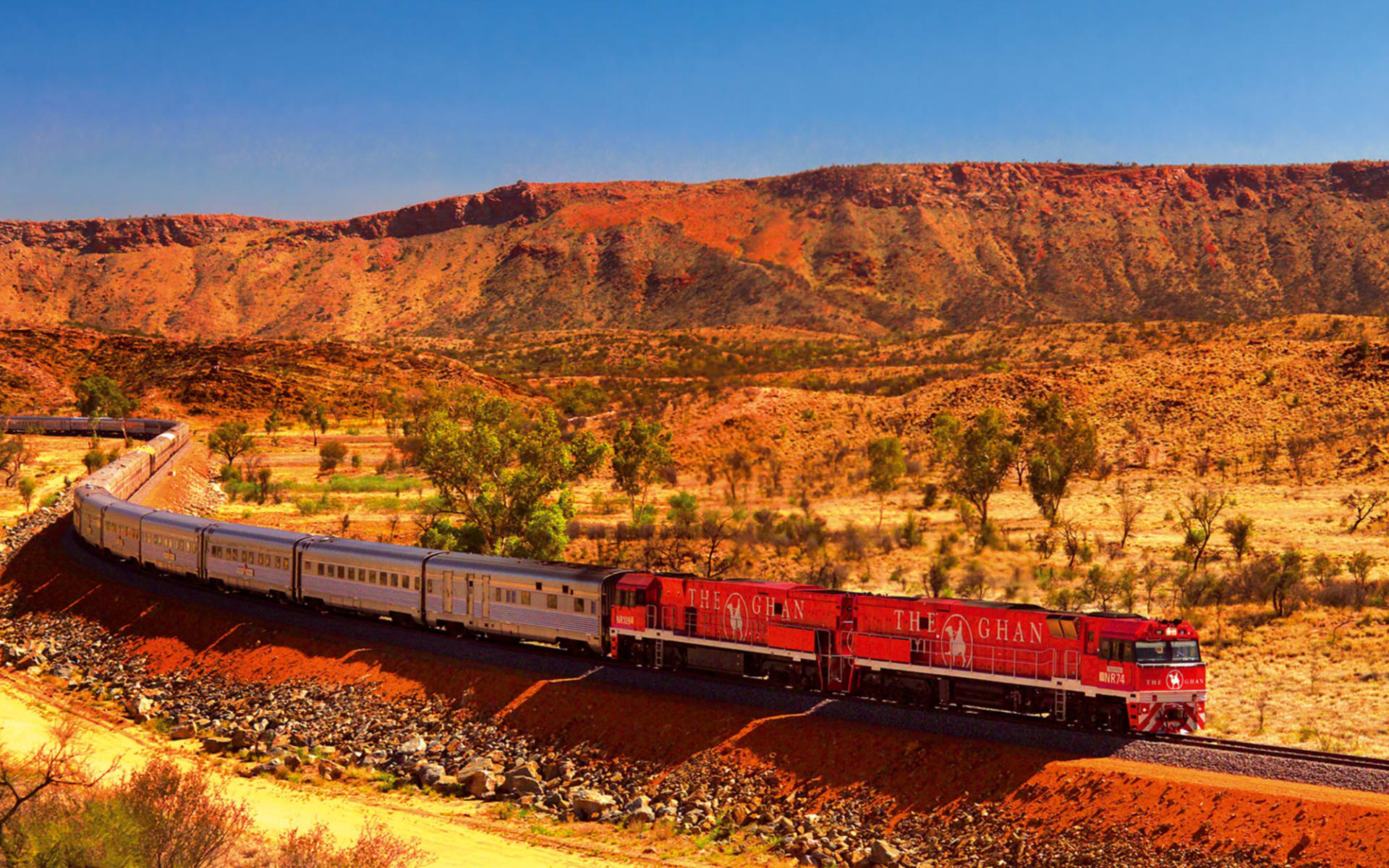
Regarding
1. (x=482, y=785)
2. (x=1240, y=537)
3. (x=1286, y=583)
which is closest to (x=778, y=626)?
(x=482, y=785)

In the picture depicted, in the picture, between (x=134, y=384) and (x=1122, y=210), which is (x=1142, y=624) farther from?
(x=1122, y=210)

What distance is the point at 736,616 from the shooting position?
2680 centimetres

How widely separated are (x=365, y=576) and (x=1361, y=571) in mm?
37245

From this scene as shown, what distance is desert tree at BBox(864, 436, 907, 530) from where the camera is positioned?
192 feet

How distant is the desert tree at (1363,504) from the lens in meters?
50.7

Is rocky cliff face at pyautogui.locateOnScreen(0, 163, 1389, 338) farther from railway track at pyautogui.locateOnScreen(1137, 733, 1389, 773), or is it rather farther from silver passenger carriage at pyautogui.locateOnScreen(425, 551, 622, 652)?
railway track at pyautogui.locateOnScreen(1137, 733, 1389, 773)

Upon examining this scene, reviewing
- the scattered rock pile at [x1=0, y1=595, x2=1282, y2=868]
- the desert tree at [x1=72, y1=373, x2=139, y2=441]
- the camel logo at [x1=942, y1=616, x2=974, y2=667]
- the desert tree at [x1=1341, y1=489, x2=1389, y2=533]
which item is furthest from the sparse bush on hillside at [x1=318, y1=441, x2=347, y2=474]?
the desert tree at [x1=1341, y1=489, x2=1389, y2=533]

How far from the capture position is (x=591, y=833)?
2255cm

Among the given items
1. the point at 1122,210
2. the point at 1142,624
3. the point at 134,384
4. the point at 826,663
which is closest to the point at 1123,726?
the point at 1142,624

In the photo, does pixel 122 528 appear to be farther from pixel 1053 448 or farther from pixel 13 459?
pixel 1053 448

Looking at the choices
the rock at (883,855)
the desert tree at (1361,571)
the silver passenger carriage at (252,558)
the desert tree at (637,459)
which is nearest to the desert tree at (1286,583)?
the desert tree at (1361,571)

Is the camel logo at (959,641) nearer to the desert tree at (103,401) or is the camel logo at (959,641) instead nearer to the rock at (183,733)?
the rock at (183,733)

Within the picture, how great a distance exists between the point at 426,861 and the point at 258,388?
327 feet

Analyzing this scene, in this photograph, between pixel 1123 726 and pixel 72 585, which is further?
pixel 72 585
